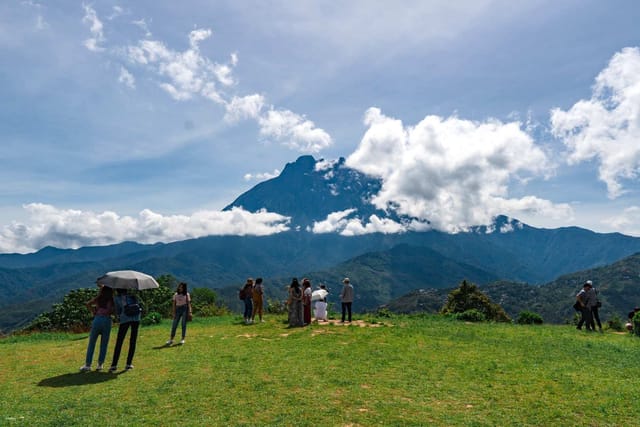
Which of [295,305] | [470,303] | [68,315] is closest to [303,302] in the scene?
[295,305]

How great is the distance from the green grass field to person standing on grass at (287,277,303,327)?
3393mm

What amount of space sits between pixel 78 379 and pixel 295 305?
13.0 metres

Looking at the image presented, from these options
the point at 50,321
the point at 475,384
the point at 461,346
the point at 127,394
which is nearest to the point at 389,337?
the point at 461,346

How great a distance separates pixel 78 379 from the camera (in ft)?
42.5

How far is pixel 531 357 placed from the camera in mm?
15859

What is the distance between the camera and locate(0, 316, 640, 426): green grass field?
956 cm

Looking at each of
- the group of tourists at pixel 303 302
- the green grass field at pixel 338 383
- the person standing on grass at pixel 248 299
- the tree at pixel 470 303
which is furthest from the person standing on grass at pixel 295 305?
the tree at pixel 470 303

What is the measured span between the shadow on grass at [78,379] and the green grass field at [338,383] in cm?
6

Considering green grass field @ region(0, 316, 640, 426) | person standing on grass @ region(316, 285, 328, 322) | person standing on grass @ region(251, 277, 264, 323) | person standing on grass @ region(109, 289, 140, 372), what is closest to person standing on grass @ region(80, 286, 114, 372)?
person standing on grass @ region(109, 289, 140, 372)

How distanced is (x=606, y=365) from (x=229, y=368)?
1367cm

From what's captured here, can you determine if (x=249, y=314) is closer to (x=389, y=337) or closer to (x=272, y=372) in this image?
(x=389, y=337)

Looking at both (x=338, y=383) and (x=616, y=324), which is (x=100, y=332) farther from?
(x=616, y=324)

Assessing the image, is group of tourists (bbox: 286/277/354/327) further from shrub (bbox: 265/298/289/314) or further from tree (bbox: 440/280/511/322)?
tree (bbox: 440/280/511/322)

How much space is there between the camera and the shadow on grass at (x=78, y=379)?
12.5 metres
